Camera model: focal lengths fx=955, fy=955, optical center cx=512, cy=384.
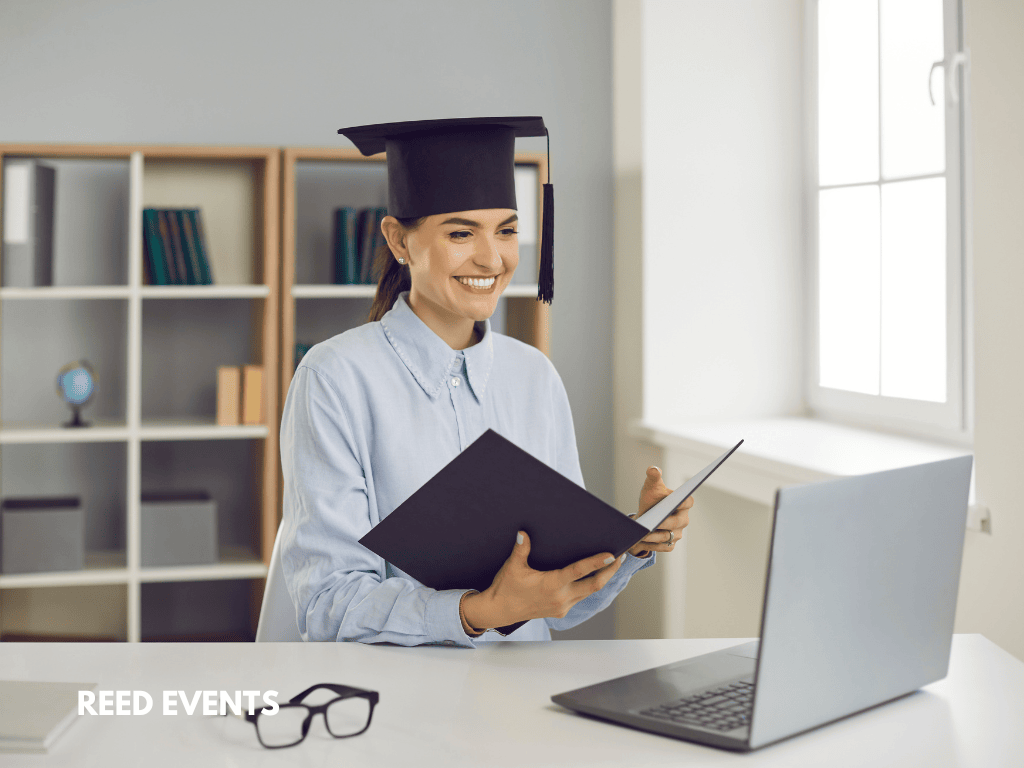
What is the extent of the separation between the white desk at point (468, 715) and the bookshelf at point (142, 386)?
1.89 metres

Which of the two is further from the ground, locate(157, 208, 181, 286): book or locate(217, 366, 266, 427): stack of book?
locate(157, 208, 181, 286): book

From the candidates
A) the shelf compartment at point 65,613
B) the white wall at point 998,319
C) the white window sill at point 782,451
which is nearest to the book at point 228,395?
the shelf compartment at point 65,613

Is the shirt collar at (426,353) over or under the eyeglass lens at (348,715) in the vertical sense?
over

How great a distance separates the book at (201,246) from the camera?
2898mm

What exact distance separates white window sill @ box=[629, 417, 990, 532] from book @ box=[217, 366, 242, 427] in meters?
1.25

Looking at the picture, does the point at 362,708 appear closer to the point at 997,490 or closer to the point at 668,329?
the point at 997,490

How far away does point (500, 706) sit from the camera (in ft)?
3.08

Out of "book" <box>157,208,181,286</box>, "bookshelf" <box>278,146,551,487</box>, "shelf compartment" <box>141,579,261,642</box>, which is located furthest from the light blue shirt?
"shelf compartment" <box>141,579,261,642</box>

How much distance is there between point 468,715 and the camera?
916 millimetres

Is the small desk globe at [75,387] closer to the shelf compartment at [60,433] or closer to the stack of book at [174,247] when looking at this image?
the shelf compartment at [60,433]

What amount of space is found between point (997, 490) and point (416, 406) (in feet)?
3.36

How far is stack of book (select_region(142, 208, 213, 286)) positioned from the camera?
9.41ft

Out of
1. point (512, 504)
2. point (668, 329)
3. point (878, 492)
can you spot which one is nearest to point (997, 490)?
point (878, 492)

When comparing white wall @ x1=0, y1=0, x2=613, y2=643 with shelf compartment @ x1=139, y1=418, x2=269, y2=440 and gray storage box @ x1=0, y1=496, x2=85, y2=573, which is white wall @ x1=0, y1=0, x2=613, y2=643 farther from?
gray storage box @ x1=0, y1=496, x2=85, y2=573
